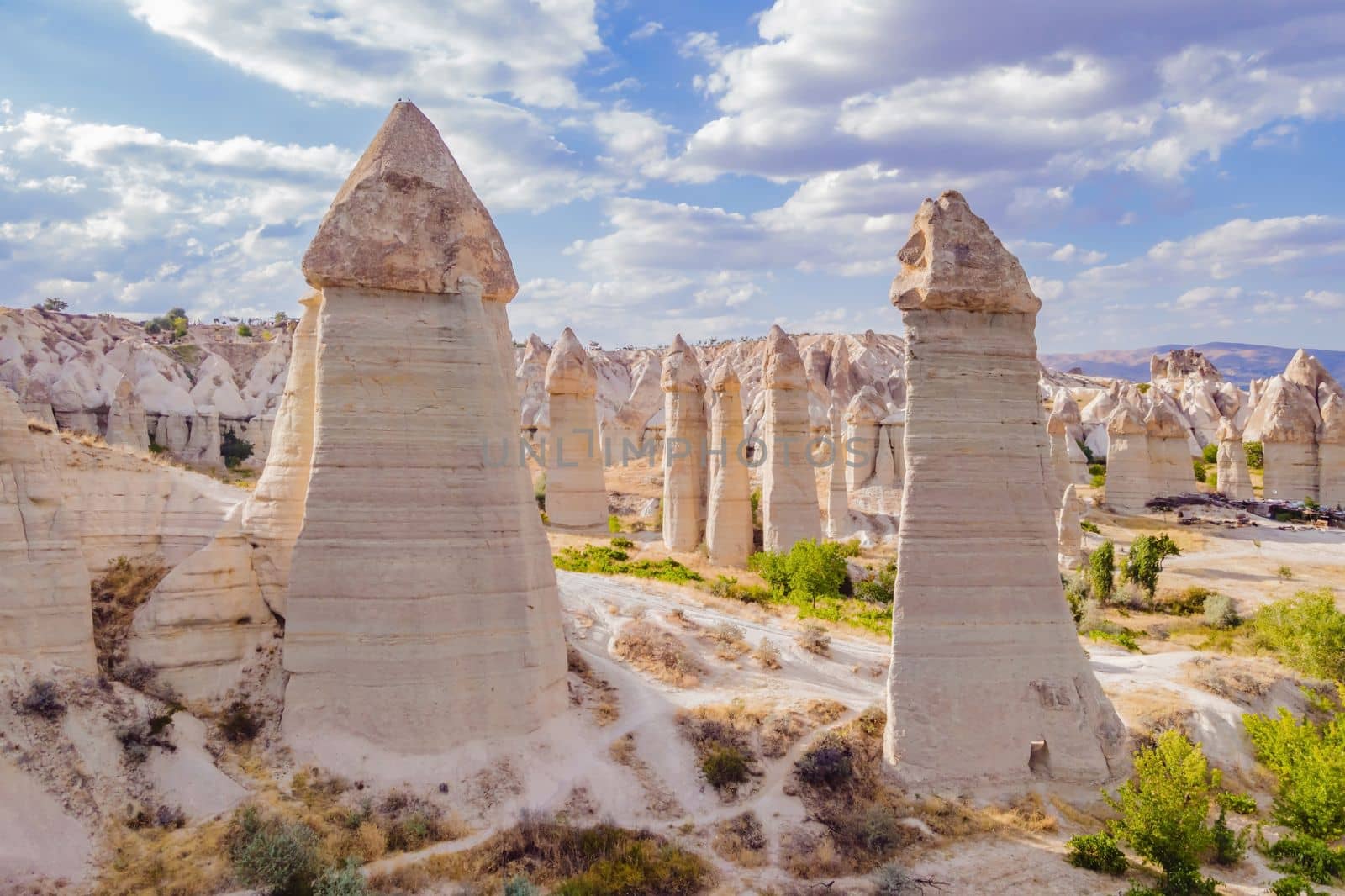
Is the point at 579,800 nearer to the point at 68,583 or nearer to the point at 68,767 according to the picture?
the point at 68,767

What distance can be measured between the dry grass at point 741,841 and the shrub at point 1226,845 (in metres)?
5.22

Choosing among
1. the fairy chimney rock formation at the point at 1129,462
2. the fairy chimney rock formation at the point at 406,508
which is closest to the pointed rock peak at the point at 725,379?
the fairy chimney rock formation at the point at 406,508

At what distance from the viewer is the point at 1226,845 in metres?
10.4

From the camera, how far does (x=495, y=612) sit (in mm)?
11359

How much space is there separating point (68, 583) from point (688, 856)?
8.02m

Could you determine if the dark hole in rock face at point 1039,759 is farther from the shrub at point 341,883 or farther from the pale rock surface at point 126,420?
the pale rock surface at point 126,420

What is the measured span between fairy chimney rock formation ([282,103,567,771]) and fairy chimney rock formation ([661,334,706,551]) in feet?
54.0

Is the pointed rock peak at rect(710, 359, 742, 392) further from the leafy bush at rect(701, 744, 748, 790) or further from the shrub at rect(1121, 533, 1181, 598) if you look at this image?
the leafy bush at rect(701, 744, 748, 790)

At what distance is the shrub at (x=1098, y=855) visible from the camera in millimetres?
9836

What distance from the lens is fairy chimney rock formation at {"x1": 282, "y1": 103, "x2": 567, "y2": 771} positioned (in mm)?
10914

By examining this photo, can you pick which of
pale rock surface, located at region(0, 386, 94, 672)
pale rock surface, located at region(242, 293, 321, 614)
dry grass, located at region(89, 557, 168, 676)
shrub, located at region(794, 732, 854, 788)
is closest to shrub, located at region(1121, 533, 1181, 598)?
shrub, located at region(794, 732, 854, 788)

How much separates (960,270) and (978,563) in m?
3.80

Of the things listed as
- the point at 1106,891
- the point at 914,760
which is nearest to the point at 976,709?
the point at 914,760

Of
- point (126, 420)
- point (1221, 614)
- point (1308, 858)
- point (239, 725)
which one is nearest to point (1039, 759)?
point (1308, 858)
